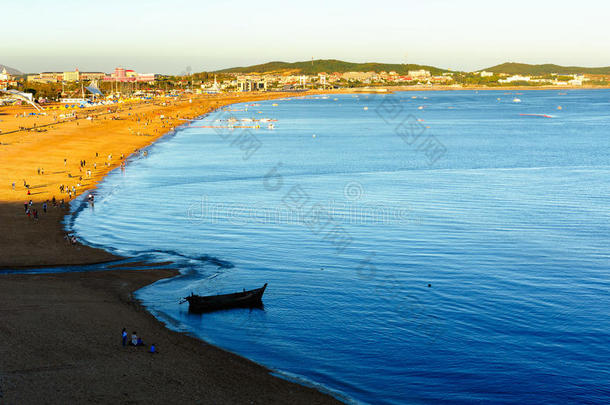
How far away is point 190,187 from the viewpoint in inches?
2418

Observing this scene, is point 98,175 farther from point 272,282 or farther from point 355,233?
point 272,282

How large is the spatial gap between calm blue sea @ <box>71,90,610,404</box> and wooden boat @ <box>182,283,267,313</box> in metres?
0.44

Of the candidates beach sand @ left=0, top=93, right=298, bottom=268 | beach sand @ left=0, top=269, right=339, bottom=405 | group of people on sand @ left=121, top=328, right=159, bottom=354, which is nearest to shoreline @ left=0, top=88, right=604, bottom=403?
beach sand @ left=0, top=93, right=298, bottom=268

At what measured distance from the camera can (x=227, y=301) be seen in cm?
2948

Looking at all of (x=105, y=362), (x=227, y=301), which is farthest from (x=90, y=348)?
(x=227, y=301)

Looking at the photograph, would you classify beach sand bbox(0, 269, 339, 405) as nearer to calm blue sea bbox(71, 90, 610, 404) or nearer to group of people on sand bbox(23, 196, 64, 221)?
calm blue sea bbox(71, 90, 610, 404)

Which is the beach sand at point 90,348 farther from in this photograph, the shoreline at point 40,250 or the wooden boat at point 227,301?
the wooden boat at point 227,301

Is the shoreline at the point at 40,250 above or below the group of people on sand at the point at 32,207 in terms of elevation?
below

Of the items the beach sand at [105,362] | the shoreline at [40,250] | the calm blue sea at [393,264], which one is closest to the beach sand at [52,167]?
the shoreline at [40,250]

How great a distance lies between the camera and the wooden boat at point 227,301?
28.9m

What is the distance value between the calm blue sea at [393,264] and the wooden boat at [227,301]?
440 millimetres

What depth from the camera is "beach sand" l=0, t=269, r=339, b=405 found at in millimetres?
20422

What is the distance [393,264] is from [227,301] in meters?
11.3

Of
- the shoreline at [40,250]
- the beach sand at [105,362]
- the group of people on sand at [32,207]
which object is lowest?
the beach sand at [105,362]
